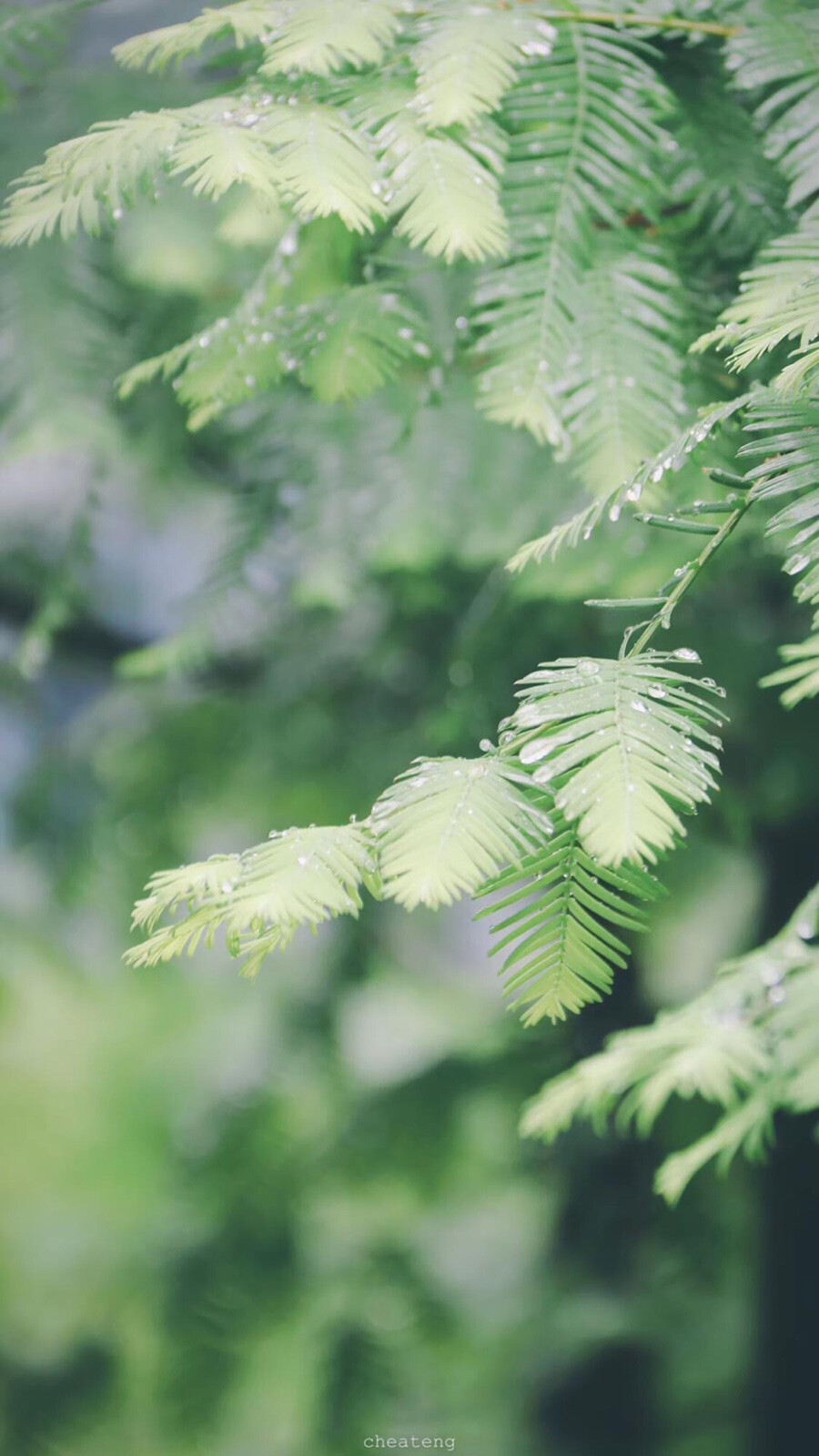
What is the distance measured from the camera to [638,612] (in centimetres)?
122

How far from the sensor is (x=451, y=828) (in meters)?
0.39

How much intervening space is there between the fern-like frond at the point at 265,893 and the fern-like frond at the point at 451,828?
0.05 feet

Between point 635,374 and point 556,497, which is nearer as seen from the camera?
point 635,374

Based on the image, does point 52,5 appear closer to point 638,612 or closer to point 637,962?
point 638,612

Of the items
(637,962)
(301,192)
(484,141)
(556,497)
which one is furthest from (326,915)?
(637,962)

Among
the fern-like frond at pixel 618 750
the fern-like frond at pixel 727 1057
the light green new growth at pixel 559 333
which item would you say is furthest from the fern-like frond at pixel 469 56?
the fern-like frond at pixel 727 1057

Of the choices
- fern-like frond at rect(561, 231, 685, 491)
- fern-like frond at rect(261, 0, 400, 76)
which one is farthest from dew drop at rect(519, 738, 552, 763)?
fern-like frond at rect(261, 0, 400, 76)

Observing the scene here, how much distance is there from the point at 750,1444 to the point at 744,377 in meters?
1.42

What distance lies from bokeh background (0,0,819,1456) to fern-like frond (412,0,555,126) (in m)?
0.17

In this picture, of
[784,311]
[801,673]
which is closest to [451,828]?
[801,673]

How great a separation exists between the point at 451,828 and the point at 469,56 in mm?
465

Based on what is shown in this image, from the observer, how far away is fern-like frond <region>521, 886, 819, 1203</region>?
390 mm

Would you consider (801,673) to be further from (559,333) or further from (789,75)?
(789,75)

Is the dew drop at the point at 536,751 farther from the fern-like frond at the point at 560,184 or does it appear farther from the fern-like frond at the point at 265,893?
the fern-like frond at the point at 560,184
